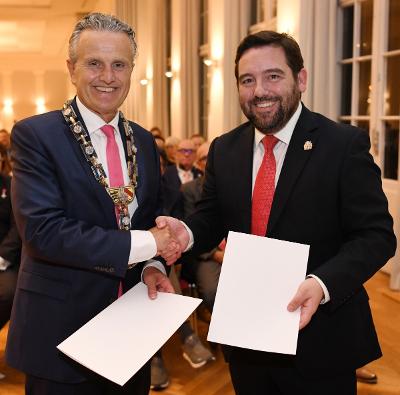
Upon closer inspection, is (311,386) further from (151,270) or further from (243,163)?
(243,163)

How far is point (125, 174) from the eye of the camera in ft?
5.81

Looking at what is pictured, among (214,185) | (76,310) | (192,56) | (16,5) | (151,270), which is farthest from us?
(16,5)

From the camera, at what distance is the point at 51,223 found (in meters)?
1.55

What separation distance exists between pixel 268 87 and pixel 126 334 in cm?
86

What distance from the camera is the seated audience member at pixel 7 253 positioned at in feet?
11.2

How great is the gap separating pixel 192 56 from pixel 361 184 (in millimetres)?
9237

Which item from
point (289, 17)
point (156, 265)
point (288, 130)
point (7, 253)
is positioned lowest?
point (7, 253)

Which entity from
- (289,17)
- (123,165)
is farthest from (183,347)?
(289,17)

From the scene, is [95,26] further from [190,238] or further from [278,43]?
[190,238]

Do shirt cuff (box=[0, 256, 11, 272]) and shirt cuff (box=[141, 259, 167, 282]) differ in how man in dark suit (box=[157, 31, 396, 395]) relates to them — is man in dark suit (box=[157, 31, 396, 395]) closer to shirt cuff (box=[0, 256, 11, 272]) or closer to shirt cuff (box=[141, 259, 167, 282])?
shirt cuff (box=[141, 259, 167, 282])

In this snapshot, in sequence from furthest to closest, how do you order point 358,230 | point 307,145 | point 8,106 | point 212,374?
point 8,106, point 212,374, point 307,145, point 358,230

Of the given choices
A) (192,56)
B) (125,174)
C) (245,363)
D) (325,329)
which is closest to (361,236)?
(325,329)

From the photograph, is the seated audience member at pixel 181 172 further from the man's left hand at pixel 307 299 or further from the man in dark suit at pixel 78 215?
the man's left hand at pixel 307 299

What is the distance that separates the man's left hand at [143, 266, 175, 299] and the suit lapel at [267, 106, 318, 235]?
0.37 metres
